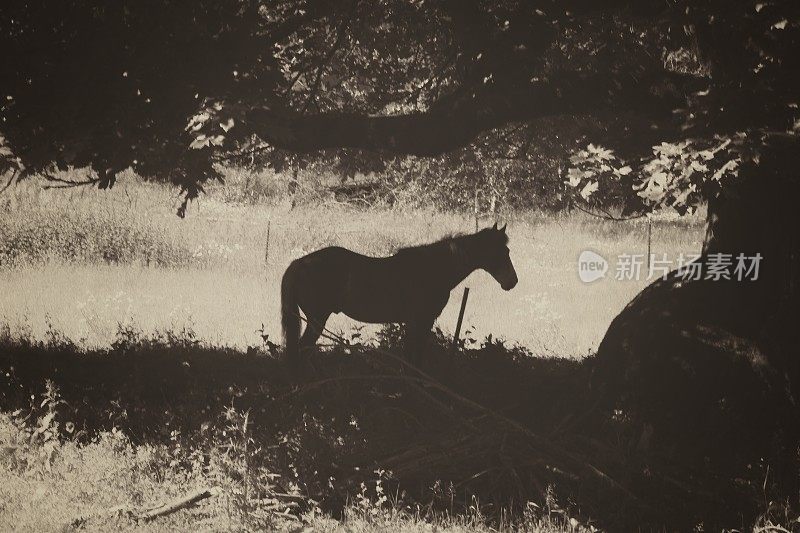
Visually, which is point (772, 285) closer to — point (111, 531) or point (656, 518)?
point (656, 518)

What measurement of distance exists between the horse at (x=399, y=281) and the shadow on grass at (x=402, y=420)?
0.23 meters

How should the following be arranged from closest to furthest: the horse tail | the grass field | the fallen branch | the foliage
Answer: the foliage < the fallen branch < the grass field < the horse tail

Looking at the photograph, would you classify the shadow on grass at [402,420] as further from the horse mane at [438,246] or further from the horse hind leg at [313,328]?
the horse mane at [438,246]

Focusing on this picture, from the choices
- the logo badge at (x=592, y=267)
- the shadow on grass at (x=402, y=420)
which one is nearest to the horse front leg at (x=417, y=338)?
the shadow on grass at (x=402, y=420)

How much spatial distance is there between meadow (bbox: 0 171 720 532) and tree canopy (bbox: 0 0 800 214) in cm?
89

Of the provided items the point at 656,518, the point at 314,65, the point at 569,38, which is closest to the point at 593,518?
the point at 656,518

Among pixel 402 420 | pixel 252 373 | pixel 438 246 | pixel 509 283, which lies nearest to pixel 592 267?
pixel 509 283

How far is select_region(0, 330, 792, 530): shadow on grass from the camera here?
15.4ft

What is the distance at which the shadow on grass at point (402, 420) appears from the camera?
15.4 feet

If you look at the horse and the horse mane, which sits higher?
the horse mane

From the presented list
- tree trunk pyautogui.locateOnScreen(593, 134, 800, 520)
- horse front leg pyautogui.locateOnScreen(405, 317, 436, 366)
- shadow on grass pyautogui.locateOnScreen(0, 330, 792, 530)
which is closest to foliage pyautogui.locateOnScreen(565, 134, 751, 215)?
tree trunk pyautogui.locateOnScreen(593, 134, 800, 520)

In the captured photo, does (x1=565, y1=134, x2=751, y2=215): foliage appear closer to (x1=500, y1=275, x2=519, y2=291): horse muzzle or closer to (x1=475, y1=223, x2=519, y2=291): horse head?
(x1=475, y1=223, x2=519, y2=291): horse head

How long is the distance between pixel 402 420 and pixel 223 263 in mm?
2268

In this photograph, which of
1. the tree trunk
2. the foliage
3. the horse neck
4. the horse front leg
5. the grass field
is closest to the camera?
the foliage
